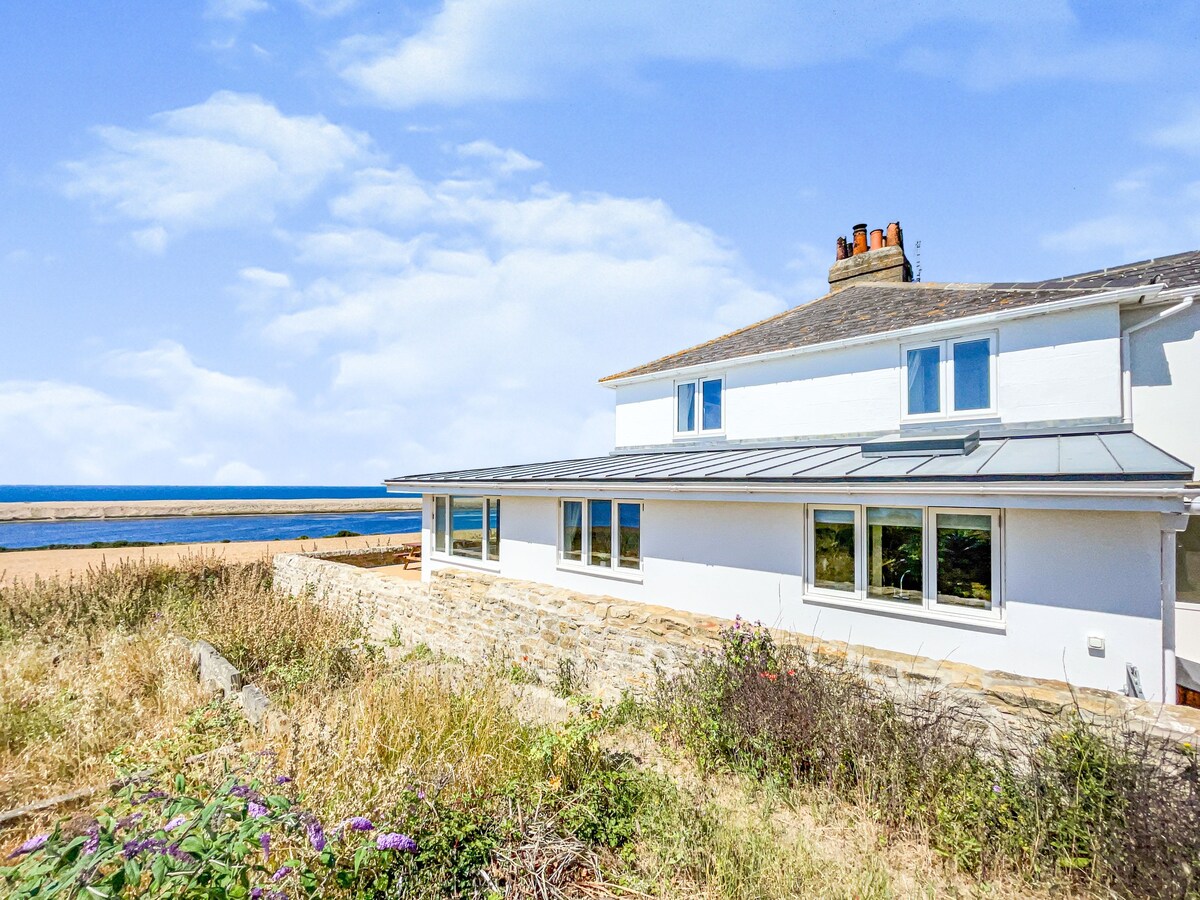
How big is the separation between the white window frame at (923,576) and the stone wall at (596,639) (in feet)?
4.40

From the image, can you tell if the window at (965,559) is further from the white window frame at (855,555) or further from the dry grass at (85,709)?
the dry grass at (85,709)

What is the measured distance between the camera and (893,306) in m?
13.7

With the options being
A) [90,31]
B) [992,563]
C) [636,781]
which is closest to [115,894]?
[636,781]

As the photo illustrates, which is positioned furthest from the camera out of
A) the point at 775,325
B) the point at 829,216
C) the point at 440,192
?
the point at 829,216

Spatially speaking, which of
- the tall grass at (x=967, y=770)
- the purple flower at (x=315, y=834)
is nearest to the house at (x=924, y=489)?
the tall grass at (x=967, y=770)

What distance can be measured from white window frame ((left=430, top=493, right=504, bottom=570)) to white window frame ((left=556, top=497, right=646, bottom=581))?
7.15ft

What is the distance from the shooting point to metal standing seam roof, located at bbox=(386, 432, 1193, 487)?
21.1 feet

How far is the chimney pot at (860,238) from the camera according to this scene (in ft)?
57.8

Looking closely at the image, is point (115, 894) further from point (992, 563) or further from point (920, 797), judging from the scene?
point (992, 563)

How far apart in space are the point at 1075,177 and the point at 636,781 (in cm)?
1442

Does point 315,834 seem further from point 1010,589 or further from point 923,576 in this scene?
point 1010,589

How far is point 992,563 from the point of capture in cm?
737

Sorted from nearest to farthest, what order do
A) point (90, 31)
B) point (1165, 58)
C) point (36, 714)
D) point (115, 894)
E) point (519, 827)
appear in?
point (115, 894), point (519, 827), point (36, 714), point (90, 31), point (1165, 58)

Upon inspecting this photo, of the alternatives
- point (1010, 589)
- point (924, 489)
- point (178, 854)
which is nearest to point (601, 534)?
point (924, 489)
